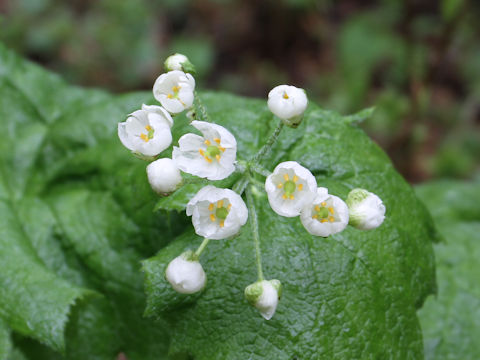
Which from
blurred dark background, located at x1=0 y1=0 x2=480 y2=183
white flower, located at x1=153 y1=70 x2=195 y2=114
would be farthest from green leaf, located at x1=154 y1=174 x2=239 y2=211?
blurred dark background, located at x1=0 y1=0 x2=480 y2=183

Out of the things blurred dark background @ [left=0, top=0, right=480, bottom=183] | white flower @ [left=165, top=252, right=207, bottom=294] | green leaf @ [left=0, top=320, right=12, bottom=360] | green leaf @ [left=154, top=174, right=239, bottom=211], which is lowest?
green leaf @ [left=0, top=320, right=12, bottom=360]

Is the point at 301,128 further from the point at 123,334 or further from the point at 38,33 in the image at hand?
the point at 38,33

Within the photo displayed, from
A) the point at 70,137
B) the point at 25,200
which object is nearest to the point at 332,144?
the point at 70,137

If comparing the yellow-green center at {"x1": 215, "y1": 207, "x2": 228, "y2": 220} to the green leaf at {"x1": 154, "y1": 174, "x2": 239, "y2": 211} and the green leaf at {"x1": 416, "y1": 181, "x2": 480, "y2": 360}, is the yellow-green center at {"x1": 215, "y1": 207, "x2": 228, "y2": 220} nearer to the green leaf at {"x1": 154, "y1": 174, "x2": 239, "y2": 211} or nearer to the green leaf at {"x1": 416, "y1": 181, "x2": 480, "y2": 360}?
the green leaf at {"x1": 154, "y1": 174, "x2": 239, "y2": 211}

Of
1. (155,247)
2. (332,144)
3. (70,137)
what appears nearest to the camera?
(332,144)

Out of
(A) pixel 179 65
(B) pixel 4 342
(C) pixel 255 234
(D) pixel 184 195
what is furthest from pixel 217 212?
(B) pixel 4 342

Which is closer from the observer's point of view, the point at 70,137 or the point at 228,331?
the point at 228,331

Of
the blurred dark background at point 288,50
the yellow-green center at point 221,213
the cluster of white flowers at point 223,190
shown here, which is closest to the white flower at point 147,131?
the cluster of white flowers at point 223,190
